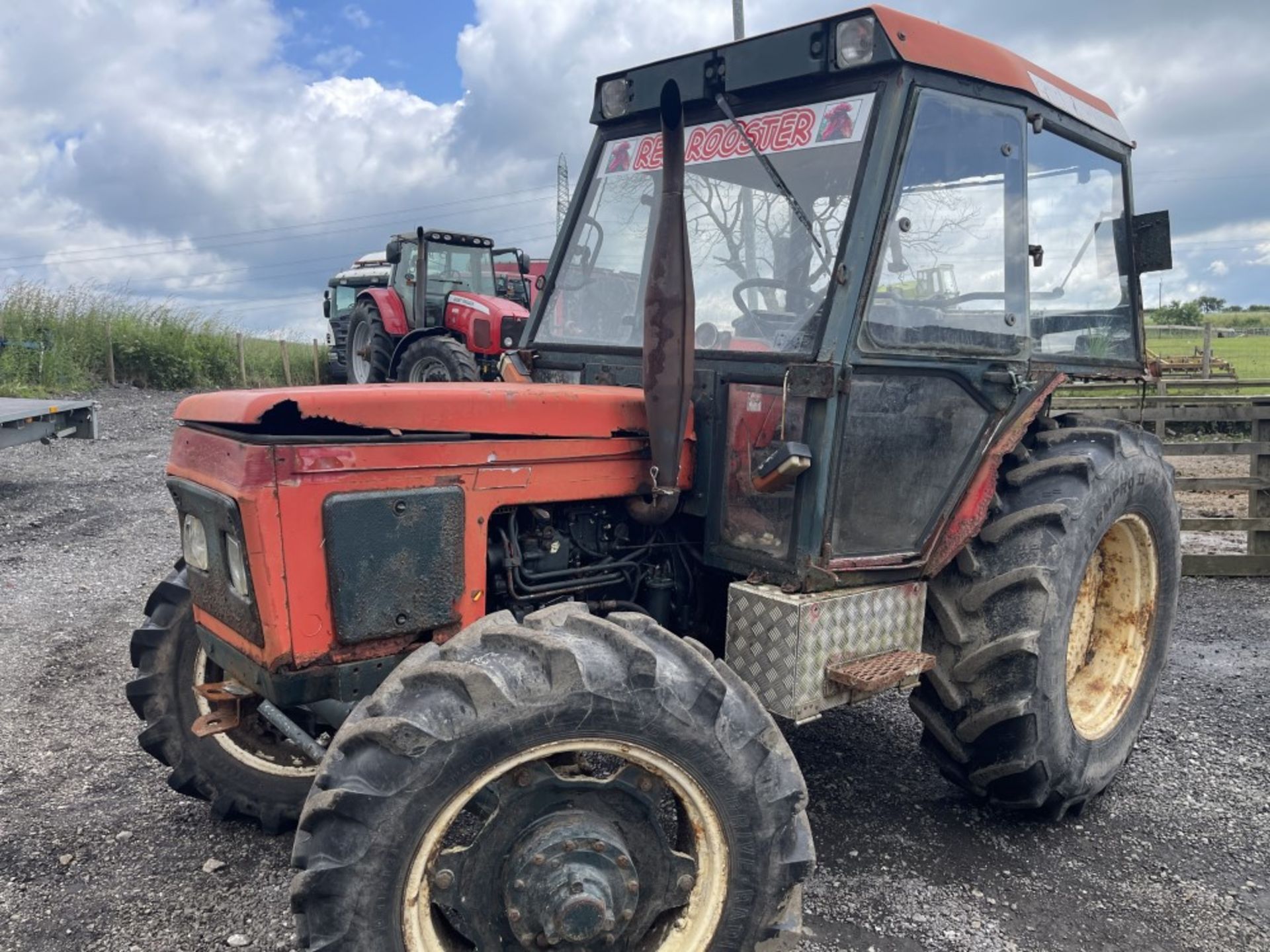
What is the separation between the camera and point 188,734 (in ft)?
11.0

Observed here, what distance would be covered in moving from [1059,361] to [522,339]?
2.01m

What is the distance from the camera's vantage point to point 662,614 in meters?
3.21

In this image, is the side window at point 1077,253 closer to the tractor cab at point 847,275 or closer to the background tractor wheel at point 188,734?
the tractor cab at point 847,275

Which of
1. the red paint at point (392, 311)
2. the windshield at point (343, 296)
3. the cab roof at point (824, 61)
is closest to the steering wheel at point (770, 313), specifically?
the cab roof at point (824, 61)

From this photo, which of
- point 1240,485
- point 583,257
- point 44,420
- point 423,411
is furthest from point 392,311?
point 423,411

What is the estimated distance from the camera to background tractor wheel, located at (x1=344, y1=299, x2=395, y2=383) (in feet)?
47.1

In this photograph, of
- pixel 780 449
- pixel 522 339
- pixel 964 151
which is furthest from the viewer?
pixel 522 339

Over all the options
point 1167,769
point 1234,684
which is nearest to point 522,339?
point 1167,769

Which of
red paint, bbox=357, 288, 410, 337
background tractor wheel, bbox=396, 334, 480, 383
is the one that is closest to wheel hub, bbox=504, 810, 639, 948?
background tractor wheel, bbox=396, 334, 480, 383

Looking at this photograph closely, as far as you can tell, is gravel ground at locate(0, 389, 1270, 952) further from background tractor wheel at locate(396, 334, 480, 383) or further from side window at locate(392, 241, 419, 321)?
side window at locate(392, 241, 419, 321)

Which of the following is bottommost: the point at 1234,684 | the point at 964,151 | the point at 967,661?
the point at 1234,684

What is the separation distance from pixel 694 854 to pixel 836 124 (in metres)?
2.07

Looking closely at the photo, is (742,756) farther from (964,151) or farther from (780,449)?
(964,151)

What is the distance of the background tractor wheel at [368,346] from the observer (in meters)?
14.3
